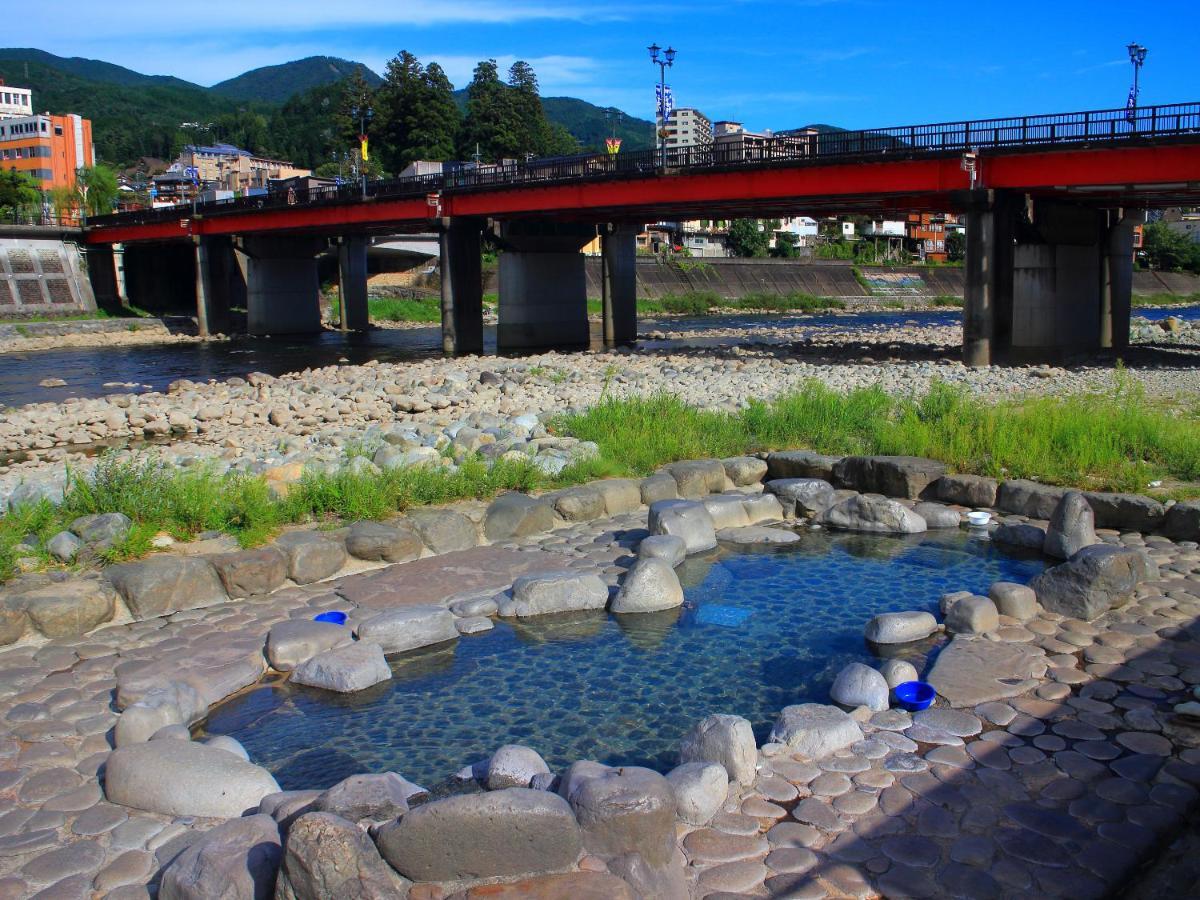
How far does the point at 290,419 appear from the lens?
23578mm

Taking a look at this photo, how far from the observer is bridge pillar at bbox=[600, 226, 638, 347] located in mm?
50469

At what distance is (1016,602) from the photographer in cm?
803

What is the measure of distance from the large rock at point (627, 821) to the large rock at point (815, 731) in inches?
55.7

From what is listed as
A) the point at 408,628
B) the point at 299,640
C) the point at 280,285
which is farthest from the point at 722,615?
the point at 280,285

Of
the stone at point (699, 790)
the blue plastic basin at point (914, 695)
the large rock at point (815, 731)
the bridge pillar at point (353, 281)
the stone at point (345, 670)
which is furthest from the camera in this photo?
the bridge pillar at point (353, 281)

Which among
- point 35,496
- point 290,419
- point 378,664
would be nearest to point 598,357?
point 290,419

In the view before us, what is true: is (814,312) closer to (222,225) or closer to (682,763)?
(222,225)

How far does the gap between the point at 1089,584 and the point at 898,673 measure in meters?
2.11

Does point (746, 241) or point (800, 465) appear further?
point (746, 241)

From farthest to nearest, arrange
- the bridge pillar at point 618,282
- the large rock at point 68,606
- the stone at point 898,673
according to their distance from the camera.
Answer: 1. the bridge pillar at point 618,282
2. the large rock at point 68,606
3. the stone at point 898,673

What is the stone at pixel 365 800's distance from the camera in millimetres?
4832

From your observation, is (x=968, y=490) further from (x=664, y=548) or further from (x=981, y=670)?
(x=981, y=670)

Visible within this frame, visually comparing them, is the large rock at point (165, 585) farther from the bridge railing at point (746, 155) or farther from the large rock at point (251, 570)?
the bridge railing at point (746, 155)

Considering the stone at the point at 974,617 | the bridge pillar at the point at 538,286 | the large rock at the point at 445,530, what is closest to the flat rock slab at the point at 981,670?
the stone at the point at 974,617
